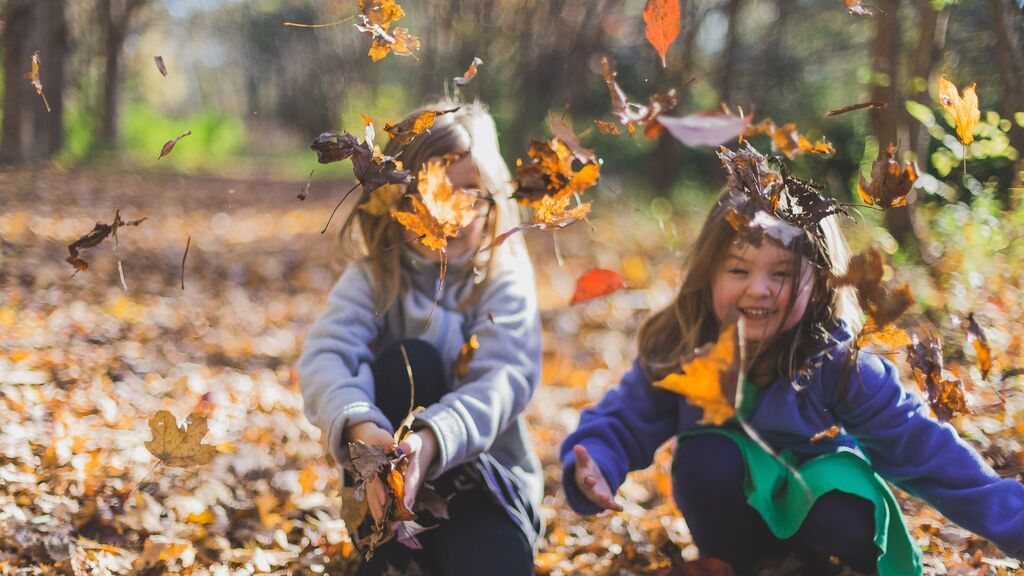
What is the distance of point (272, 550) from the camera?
2.15 m

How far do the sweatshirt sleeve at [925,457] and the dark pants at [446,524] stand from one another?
0.76 meters

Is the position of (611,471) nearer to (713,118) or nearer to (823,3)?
(713,118)

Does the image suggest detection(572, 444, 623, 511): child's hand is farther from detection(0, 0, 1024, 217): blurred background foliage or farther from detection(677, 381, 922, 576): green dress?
detection(0, 0, 1024, 217): blurred background foliage

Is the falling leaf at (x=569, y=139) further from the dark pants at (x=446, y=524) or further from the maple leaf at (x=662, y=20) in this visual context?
the dark pants at (x=446, y=524)

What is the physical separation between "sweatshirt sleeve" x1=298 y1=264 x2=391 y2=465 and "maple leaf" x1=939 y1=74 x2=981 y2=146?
1282 mm

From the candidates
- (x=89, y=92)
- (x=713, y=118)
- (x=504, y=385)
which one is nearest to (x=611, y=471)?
(x=504, y=385)

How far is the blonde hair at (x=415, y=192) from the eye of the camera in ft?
6.49

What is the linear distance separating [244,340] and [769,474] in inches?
123

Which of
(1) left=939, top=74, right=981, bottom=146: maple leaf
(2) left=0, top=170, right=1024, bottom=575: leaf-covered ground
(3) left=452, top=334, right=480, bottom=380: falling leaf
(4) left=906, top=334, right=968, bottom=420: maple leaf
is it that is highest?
(1) left=939, top=74, right=981, bottom=146: maple leaf

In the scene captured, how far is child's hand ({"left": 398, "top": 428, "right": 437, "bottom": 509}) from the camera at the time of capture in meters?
1.62

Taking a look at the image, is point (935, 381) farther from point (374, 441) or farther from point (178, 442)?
point (178, 442)

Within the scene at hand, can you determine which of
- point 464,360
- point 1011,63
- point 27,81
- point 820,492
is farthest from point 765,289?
point 27,81

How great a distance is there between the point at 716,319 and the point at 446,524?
29.9 inches

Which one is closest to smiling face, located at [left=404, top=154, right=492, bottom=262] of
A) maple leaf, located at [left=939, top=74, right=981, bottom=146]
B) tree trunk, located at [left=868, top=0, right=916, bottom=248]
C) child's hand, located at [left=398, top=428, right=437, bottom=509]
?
child's hand, located at [left=398, top=428, right=437, bottom=509]
